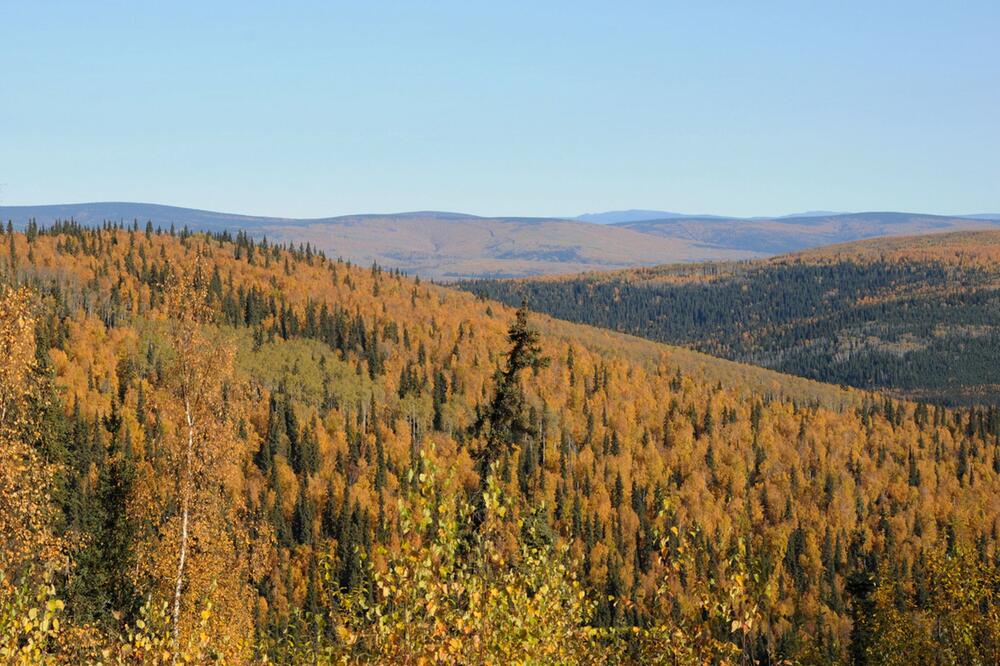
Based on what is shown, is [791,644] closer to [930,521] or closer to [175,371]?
[175,371]

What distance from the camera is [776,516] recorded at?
19912 centimetres

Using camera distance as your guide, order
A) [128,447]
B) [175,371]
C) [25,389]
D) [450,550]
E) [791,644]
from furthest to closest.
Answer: [128,447], [791,644], [175,371], [25,389], [450,550]

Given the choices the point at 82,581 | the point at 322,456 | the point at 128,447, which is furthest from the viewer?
the point at 322,456

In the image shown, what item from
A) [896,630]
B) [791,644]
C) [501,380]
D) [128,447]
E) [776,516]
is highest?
[501,380]

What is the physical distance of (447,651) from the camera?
50.1 feet

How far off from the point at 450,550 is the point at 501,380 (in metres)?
38.1

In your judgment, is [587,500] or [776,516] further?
[776,516]

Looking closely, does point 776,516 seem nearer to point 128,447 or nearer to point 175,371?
point 128,447

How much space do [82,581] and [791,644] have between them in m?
72.0

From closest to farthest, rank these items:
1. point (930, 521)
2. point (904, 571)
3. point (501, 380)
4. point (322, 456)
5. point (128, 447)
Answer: point (501, 380) → point (128, 447) → point (904, 571) → point (322, 456) → point (930, 521)

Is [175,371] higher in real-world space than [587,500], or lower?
higher

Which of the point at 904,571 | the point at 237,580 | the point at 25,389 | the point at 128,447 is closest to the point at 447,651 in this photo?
the point at 25,389

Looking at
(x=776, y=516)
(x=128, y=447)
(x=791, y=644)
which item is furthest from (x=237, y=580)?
(x=776, y=516)

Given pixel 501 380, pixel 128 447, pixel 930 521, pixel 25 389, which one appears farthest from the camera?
pixel 930 521
